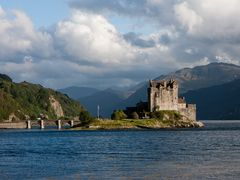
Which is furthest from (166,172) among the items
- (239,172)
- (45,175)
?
(45,175)

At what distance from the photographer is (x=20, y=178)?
59.0 metres

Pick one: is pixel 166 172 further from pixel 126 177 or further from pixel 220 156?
pixel 220 156

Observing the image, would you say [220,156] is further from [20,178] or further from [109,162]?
[20,178]

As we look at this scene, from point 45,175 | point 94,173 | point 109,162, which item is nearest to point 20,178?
point 45,175

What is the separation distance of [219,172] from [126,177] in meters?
9.66

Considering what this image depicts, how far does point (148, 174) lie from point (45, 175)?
1064 centimetres

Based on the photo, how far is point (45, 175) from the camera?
203 ft

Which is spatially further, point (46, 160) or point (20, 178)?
point (46, 160)

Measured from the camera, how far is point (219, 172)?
60.1 metres

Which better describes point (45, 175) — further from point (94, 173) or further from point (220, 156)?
point (220, 156)

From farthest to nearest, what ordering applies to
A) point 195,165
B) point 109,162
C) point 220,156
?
point 220,156
point 109,162
point 195,165

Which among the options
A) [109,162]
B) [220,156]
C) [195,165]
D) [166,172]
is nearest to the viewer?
[166,172]

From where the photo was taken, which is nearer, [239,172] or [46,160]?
[239,172]

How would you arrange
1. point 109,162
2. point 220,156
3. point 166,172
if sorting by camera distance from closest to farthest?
point 166,172
point 109,162
point 220,156
